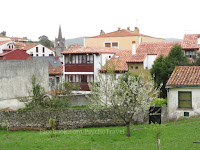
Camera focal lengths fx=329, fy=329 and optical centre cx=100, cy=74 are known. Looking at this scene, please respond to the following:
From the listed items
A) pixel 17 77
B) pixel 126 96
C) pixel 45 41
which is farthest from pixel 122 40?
pixel 45 41

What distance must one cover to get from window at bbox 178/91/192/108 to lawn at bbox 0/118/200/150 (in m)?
1.55

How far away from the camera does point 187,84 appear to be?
24859 mm

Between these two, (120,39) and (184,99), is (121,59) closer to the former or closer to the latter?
(184,99)

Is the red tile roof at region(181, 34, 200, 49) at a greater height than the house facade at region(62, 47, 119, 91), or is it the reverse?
the red tile roof at region(181, 34, 200, 49)

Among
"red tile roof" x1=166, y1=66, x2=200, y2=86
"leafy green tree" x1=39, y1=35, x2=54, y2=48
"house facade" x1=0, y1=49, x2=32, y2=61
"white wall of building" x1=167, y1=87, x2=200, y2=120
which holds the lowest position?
→ "white wall of building" x1=167, y1=87, x2=200, y2=120

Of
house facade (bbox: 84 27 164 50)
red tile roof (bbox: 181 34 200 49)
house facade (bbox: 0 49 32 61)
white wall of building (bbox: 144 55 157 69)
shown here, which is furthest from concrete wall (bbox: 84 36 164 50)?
white wall of building (bbox: 144 55 157 69)

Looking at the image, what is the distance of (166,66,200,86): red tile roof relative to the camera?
2504cm

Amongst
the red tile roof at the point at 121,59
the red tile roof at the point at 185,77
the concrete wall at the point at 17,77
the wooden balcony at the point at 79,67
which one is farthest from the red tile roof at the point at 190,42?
the concrete wall at the point at 17,77

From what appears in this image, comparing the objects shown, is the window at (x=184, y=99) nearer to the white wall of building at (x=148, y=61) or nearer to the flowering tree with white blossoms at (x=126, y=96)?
the flowering tree with white blossoms at (x=126, y=96)

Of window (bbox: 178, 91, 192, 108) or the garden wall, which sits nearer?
window (bbox: 178, 91, 192, 108)

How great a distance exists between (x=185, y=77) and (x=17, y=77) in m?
17.8

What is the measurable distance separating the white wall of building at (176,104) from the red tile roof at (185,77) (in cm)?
45

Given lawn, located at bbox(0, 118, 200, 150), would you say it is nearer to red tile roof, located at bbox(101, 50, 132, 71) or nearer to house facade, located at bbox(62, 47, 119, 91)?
red tile roof, located at bbox(101, 50, 132, 71)

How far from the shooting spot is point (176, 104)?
83.3 feet
